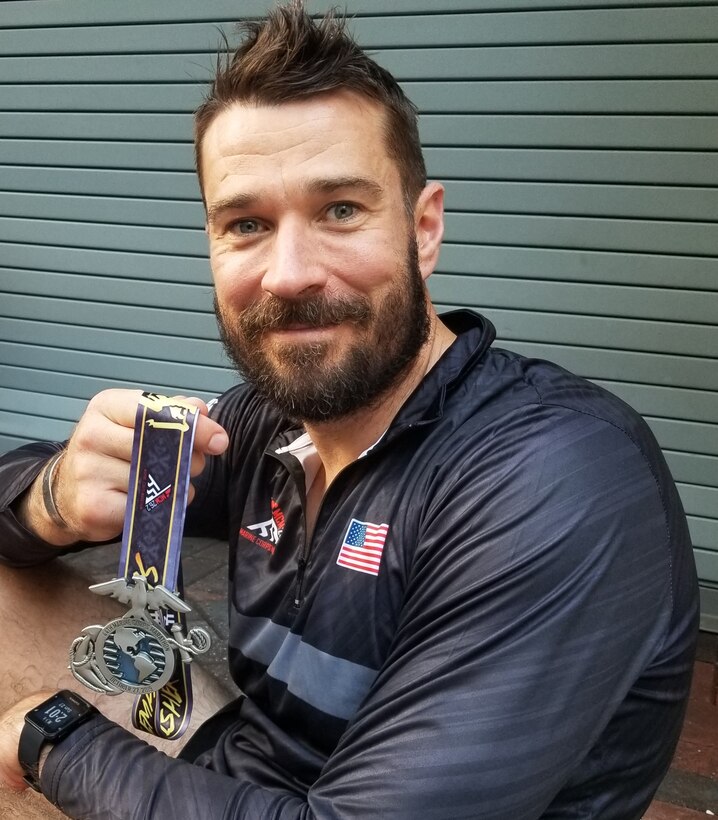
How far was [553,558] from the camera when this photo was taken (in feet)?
3.80

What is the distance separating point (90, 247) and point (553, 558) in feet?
13.5

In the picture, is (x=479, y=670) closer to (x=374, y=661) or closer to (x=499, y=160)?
(x=374, y=661)

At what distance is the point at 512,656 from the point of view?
1119mm

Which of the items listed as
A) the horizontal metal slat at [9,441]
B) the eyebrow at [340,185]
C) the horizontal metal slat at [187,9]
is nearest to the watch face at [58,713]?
the eyebrow at [340,185]

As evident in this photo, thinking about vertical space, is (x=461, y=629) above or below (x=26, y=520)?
above

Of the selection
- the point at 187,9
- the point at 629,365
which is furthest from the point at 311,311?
the point at 187,9

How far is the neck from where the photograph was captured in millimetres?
1680

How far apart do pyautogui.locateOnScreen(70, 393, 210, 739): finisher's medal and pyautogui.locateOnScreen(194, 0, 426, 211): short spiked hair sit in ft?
2.23

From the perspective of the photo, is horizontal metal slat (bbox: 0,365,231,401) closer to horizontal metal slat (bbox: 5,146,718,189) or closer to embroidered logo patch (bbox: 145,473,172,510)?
horizontal metal slat (bbox: 5,146,718,189)

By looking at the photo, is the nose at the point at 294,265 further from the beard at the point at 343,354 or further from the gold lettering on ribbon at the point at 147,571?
the gold lettering on ribbon at the point at 147,571

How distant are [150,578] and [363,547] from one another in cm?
40

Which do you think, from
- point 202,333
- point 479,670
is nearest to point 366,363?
point 479,670

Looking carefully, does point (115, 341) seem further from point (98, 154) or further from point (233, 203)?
point (233, 203)

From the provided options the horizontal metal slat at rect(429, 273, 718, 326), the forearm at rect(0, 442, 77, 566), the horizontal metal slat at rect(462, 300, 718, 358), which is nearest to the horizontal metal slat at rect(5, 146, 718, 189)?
the horizontal metal slat at rect(429, 273, 718, 326)
